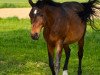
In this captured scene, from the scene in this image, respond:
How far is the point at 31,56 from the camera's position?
12453 mm

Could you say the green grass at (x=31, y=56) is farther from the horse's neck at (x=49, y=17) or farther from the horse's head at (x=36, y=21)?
the horse's head at (x=36, y=21)

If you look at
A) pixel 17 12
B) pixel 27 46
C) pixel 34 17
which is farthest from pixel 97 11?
pixel 17 12

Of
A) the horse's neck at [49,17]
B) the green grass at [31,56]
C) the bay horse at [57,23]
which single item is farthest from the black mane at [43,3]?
the green grass at [31,56]

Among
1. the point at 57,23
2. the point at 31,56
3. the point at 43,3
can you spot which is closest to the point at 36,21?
the point at 43,3

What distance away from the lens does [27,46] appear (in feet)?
46.9

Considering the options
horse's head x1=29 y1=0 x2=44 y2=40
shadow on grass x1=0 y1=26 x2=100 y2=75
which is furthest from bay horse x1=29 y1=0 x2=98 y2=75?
shadow on grass x1=0 y1=26 x2=100 y2=75

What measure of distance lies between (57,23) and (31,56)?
4.35 metres

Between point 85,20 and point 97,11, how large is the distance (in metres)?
0.87

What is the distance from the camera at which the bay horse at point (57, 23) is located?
297 inches

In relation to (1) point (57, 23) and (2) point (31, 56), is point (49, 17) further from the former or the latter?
(2) point (31, 56)

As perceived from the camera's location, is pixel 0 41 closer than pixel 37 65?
No

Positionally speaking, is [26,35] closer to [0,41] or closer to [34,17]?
[0,41]

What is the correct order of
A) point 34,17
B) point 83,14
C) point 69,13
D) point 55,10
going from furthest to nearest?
point 83,14
point 69,13
point 55,10
point 34,17

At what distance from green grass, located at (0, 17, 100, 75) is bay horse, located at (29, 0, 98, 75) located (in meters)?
1.16
